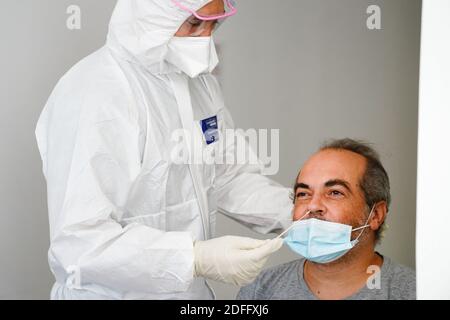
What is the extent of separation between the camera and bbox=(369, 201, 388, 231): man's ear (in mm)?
2105

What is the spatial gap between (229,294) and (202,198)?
649mm

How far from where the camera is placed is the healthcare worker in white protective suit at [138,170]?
71.9 inches

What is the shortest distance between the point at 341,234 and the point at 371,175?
0.86ft

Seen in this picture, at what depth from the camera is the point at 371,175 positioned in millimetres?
2129

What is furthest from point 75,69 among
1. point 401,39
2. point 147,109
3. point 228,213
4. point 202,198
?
point 401,39

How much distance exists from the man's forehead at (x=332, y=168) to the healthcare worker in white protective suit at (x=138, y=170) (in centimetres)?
25

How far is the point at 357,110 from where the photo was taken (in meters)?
2.42

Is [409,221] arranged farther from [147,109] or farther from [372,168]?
[147,109]

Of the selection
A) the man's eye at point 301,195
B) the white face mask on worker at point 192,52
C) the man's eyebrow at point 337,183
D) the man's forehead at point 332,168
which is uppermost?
the white face mask on worker at point 192,52

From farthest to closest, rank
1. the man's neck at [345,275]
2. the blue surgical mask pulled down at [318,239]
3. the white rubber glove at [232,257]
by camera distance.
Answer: the man's neck at [345,275] < the blue surgical mask pulled down at [318,239] < the white rubber glove at [232,257]

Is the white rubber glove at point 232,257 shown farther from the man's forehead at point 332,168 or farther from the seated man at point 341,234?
the man's forehead at point 332,168

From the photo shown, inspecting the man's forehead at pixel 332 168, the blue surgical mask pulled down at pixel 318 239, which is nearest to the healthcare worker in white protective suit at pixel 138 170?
the blue surgical mask pulled down at pixel 318 239

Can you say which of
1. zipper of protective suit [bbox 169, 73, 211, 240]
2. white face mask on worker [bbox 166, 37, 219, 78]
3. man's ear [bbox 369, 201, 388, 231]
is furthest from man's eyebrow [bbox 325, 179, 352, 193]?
white face mask on worker [bbox 166, 37, 219, 78]
